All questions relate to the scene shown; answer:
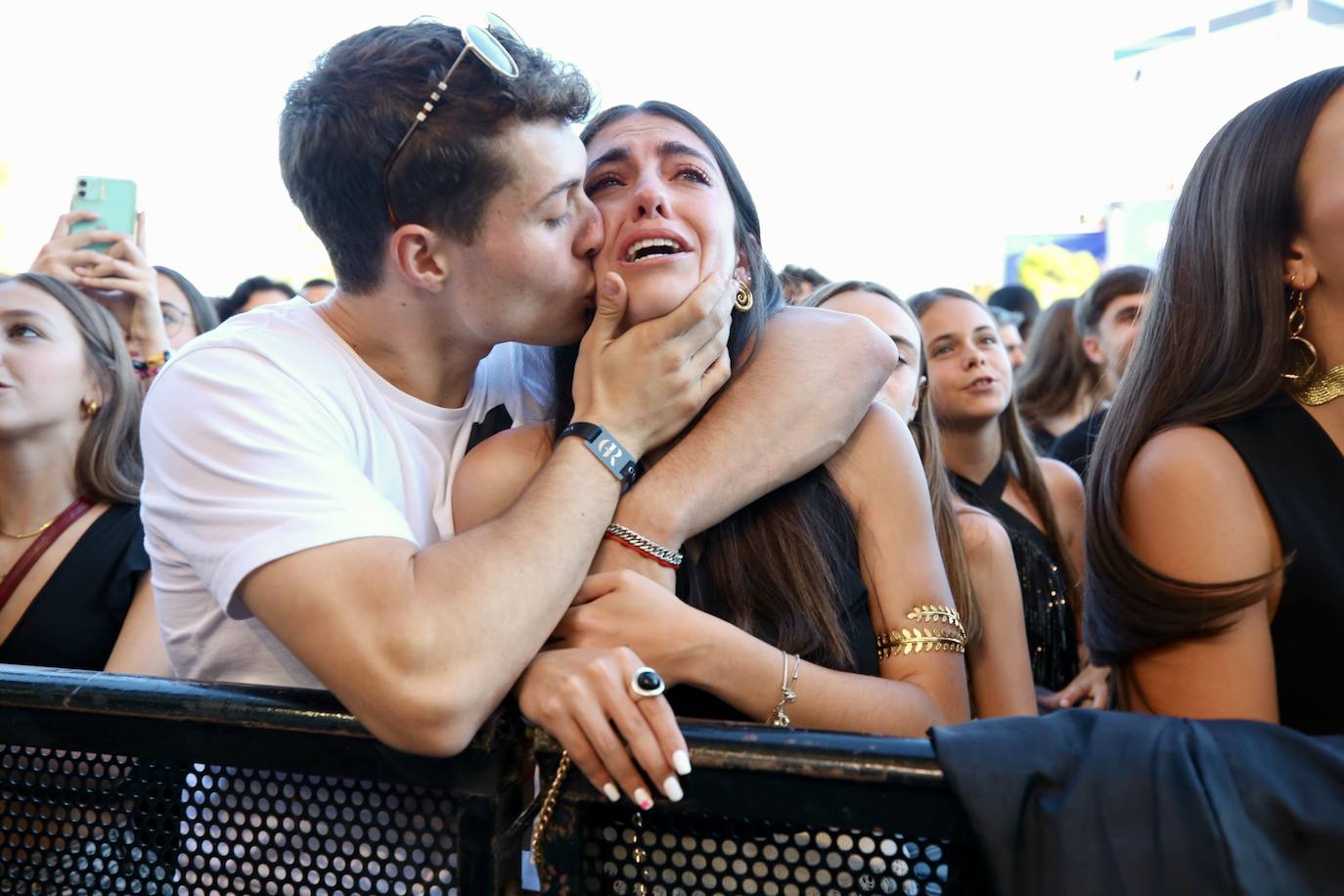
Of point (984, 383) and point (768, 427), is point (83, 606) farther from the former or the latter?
point (984, 383)

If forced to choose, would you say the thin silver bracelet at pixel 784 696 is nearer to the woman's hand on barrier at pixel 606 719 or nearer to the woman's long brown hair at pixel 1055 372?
the woman's hand on barrier at pixel 606 719

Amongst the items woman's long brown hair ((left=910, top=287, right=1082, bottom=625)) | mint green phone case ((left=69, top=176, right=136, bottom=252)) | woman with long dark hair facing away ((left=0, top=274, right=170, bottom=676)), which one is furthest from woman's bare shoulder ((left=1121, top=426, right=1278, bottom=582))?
mint green phone case ((left=69, top=176, right=136, bottom=252))

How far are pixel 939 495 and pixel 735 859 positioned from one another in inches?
69.6

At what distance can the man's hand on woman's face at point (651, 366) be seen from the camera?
1.76 m

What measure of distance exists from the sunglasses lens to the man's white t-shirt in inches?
21.4

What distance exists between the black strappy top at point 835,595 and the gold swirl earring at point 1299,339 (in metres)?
0.74

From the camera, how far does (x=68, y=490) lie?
288 cm

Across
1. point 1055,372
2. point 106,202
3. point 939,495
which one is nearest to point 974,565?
point 939,495

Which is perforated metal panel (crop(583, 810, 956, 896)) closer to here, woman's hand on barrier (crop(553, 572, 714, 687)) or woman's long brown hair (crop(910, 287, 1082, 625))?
woman's hand on barrier (crop(553, 572, 714, 687))

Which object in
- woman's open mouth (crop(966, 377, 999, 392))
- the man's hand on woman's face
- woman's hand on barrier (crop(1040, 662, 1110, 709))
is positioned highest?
the man's hand on woman's face

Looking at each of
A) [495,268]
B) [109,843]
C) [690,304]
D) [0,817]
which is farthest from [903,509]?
A: [0,817]

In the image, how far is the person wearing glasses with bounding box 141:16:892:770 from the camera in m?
1.45

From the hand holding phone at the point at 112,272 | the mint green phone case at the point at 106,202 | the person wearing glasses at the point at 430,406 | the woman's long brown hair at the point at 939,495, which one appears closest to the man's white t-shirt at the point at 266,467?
the person wearing glasses at the point at 430,406

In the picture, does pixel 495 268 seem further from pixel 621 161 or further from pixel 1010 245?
pixel 1010 245
